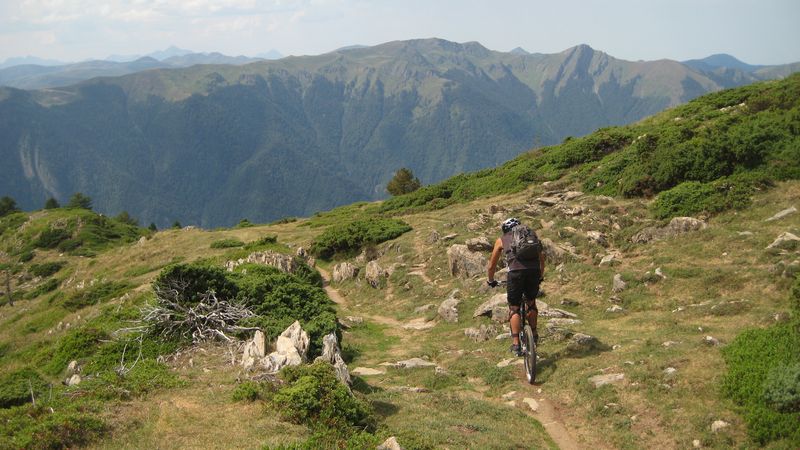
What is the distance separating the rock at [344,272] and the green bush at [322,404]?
1721cm

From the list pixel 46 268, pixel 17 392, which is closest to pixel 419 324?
pixel 17 392

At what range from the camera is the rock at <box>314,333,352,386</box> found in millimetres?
9203

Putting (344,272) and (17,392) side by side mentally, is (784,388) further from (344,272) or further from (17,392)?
(344,272)

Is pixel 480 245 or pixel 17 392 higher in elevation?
pixel 17 392

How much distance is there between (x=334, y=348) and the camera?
405 inches

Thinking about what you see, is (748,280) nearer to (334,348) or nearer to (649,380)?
(649,380)

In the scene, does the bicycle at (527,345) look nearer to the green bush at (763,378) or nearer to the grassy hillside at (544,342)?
the grassy hillside at (544,342)

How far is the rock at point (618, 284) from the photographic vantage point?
48.6 feet

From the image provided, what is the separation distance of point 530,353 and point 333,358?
3.88m

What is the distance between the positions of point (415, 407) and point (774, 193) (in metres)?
16.3

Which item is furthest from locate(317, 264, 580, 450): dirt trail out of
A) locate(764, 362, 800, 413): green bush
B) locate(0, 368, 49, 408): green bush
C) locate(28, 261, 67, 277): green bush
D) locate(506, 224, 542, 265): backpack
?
locate(28, 261, 67, 277): green bush

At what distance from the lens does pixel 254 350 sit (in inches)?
411

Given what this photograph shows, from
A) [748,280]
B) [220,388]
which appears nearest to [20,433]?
[220,388]

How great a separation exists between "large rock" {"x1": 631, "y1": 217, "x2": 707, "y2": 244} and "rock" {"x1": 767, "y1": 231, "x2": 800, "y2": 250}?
2.93 m
